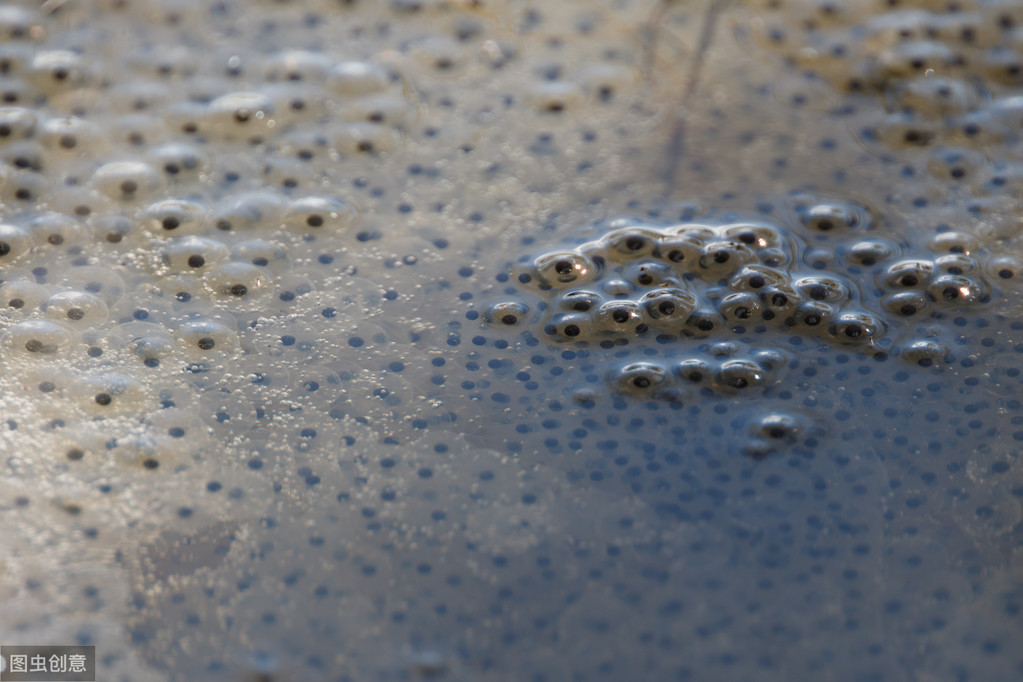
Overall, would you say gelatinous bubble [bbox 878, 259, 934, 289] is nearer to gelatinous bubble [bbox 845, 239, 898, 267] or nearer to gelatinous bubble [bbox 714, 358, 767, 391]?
gelatinous bubble [bbox 845, 239, 898, 267]

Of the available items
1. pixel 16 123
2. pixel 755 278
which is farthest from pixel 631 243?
pixel 16 123

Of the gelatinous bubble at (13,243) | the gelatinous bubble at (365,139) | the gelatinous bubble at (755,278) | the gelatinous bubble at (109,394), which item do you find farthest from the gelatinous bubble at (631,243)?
the gelatinous bubble at (13,243)

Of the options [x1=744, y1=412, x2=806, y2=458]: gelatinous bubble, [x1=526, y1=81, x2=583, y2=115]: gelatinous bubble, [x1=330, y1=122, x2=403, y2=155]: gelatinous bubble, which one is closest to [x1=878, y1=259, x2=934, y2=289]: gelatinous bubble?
[x1=744, y1=412, x2=806, y2=458]: gelatinous bubble

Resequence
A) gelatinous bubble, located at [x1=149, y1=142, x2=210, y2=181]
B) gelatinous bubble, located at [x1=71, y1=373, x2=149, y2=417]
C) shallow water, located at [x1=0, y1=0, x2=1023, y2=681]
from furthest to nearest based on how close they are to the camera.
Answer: gelatinous bubble, located at [x1=149, y1=142, x2=210, y2=181]
gelatinous bubble, located at [x1=71, y1=373, x2=149, y2=417]
shallow water, located at [x1=0, y1=0, x2=1023, y2=681]

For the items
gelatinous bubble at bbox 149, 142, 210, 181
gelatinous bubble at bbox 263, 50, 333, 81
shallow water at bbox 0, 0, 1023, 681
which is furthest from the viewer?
gelatinous bubble at bbox 263, 50, 333, 81

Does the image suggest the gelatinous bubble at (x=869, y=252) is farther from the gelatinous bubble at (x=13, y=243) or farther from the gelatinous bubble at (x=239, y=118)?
the gelatinous bubble at (x=13, y=243)

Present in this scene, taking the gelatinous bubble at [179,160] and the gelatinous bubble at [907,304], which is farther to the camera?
the gelatinous bubble at [179,160]

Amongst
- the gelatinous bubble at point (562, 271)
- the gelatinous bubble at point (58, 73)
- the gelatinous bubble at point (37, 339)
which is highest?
the gelatinous bubble at point (58, 73)
